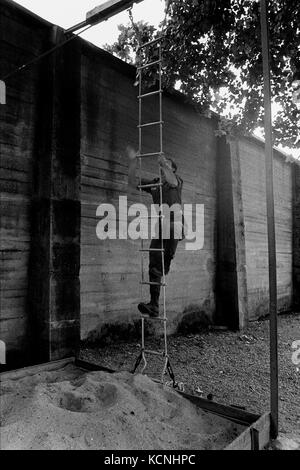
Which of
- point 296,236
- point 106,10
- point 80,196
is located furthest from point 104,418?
point 296,236

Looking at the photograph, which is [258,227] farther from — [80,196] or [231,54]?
[80,196]

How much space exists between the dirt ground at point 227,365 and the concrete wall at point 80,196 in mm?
552

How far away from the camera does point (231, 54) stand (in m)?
6.34

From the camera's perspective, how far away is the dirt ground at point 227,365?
13.9 feet

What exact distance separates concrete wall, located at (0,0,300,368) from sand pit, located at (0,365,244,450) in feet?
4.24

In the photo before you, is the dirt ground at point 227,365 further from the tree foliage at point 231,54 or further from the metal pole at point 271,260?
the tree foliage at point 231,54

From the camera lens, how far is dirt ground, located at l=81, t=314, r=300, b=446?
4.23m

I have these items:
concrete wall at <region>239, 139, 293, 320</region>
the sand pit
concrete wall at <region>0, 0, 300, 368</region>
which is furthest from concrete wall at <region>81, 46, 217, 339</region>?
concrete wall at <region>239, 139, 293, 320</region>

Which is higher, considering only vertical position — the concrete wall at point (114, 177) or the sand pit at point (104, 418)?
the concrete wall at point (114, 177)

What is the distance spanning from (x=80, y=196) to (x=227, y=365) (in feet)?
11.8

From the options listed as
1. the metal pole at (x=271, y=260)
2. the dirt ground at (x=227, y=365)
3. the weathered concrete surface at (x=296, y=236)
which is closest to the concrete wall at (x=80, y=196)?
the dirt ground at (x=227, y=365)

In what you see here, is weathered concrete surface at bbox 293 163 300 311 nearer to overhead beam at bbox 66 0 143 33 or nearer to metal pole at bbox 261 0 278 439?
metal pole at bbox 261 0 278 439
